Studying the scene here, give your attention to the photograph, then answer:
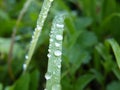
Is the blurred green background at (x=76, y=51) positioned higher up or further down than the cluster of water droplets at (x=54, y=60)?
further down

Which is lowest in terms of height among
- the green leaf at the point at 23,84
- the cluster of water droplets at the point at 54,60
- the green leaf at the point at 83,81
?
the green leaf at the point at 23,84

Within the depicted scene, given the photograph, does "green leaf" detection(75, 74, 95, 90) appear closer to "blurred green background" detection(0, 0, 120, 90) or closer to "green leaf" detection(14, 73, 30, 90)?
"blurred green background" detection(0, 0, 120, 90)

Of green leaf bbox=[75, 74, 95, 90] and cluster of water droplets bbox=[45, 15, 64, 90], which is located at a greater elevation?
cluster of water droplets bbox=[45, 15, 64, 90]

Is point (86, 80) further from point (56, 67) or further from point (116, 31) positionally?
point (116, 31)

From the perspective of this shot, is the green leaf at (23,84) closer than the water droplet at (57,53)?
No

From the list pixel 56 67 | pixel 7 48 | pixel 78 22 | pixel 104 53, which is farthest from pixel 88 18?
pixel 56 67

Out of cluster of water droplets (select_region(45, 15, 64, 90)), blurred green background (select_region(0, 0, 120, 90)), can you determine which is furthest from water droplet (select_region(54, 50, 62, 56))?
blurred green background (select_region(0, 0, 120, 90))

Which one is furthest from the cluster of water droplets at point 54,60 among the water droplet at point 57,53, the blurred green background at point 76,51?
the blurred green background at point 76,51

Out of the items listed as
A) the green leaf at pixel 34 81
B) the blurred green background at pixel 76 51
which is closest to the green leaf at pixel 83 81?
the blurred green background at pixel 76 51

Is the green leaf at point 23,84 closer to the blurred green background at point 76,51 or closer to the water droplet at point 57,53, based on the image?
the blurred green background at point 76,51
